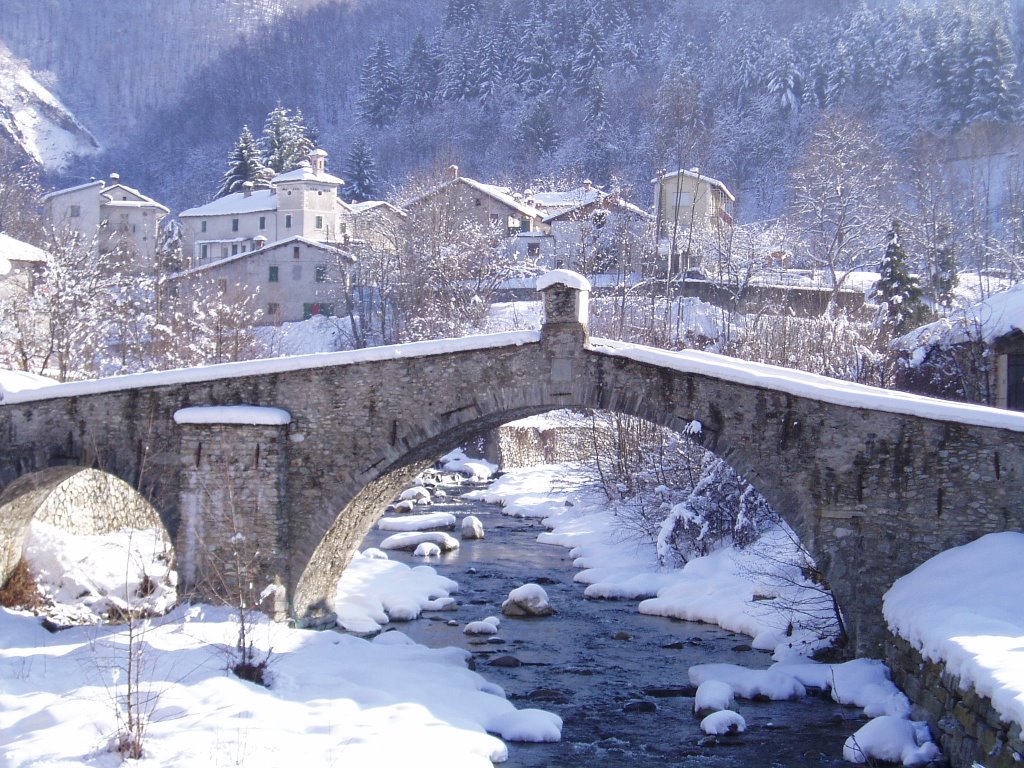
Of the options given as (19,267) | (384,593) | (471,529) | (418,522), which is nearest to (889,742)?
(384,593)

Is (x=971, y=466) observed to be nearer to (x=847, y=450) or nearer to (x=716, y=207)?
(x=847, y=450)

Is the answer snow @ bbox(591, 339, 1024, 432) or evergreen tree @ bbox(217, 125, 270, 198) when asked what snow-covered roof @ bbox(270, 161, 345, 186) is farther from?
snow @ bbox(591, 339, 1024, 432)

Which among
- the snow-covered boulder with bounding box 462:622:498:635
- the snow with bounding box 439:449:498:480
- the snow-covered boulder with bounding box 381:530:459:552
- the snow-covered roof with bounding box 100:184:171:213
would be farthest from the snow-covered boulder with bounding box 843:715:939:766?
the snow-covered roof with bounding box 100:184:171:213

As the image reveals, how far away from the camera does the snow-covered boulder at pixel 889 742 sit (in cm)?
1098

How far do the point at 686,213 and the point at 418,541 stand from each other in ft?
98.7

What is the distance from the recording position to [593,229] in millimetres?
41438

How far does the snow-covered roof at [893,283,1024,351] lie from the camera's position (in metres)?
21.3

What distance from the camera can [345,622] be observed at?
16188mm

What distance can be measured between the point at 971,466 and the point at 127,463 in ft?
35.0

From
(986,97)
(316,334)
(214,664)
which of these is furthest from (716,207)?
(214,664)

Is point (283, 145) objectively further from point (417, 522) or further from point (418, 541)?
point (418, 541)

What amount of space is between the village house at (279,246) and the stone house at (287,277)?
0.04 metres

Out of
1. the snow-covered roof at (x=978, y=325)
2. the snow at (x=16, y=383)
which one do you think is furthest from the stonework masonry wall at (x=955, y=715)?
the snow at (x=16, y=383)

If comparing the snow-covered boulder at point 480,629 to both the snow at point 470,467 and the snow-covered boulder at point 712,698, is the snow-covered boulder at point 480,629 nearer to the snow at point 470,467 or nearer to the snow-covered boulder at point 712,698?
the snow-covered boulder at point 712,698
